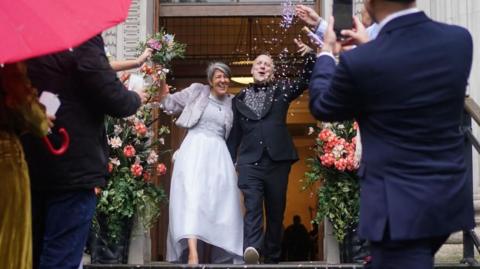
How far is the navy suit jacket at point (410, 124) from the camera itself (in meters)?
2.93

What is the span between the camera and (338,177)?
6.80 meters

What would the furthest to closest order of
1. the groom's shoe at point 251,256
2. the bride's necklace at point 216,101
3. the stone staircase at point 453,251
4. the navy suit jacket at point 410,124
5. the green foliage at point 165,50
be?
the bride's necklace at point 216,101 → the green foliage at point 165,50 → the stone staircase at point 453,251 → the groom's shoe at point 251,256 → the navy suit jacket at point 410,124

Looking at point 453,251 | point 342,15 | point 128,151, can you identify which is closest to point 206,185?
point 128,151

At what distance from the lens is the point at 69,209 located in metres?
3.73

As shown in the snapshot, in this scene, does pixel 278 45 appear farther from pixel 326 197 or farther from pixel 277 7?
pixel 326 197

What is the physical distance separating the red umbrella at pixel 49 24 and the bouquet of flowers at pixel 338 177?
3375mm

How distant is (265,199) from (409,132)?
4.03 metres

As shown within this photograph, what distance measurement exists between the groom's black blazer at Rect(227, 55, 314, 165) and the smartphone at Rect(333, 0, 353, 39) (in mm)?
3492

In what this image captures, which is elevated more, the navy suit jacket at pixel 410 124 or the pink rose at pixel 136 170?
the pink rose at pixel 136 170

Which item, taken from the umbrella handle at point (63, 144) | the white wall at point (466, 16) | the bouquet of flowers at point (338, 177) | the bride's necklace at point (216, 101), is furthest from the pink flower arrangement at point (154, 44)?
the umbrella handle at point (63, 144)

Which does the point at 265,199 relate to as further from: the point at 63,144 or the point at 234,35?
the point at 234,35

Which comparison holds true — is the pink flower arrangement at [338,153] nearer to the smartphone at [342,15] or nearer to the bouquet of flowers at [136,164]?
the bouquet of flowers at [136,164]

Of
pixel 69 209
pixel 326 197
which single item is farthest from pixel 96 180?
pixel 326 197

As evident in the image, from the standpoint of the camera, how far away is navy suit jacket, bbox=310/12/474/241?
2.93 meters
